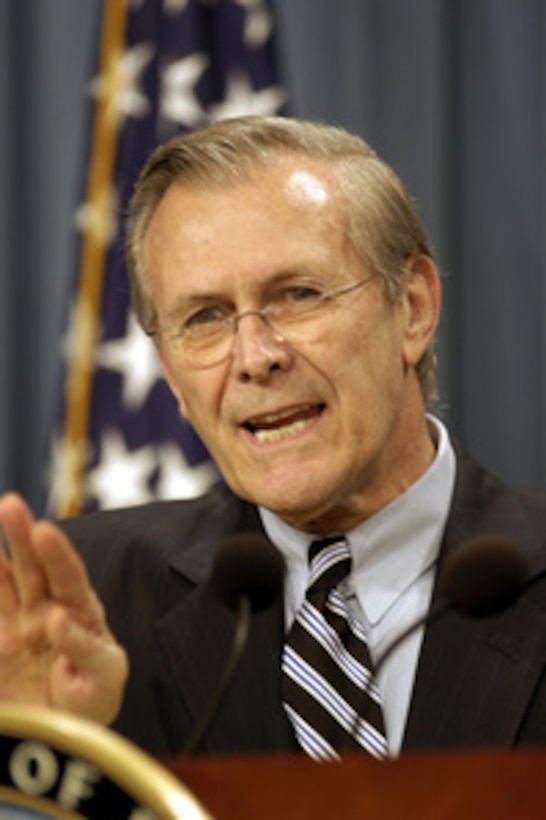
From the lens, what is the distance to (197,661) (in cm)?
173

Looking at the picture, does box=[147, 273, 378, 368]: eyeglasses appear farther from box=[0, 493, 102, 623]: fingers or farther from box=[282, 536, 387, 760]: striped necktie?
box=[0, 493, 102, 623]: fingers

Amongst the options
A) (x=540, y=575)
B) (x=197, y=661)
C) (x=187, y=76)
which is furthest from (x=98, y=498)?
(x=540, y=575)

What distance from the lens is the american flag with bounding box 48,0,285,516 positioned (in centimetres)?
271

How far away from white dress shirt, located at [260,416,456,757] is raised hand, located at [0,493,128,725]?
1.71ft

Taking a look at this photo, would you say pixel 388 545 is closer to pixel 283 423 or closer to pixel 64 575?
pixel 283 423

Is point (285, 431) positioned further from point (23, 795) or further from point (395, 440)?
point (23, 795)

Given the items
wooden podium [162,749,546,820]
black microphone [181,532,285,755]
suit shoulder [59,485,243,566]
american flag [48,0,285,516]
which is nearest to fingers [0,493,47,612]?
black microphone [181,532,285,755]

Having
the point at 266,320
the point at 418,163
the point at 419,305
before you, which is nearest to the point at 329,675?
the point at 266,320

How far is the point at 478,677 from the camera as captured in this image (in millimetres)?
1616

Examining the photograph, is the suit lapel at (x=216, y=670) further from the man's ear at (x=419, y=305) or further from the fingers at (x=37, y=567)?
the fingers at (x=37, y=567)

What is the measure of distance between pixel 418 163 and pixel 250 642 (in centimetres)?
148

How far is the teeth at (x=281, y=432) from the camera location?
1693mm

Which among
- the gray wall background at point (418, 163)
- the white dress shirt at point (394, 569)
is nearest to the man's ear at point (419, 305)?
the white dress shirt at point (394, 569)

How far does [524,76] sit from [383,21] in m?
0.31
